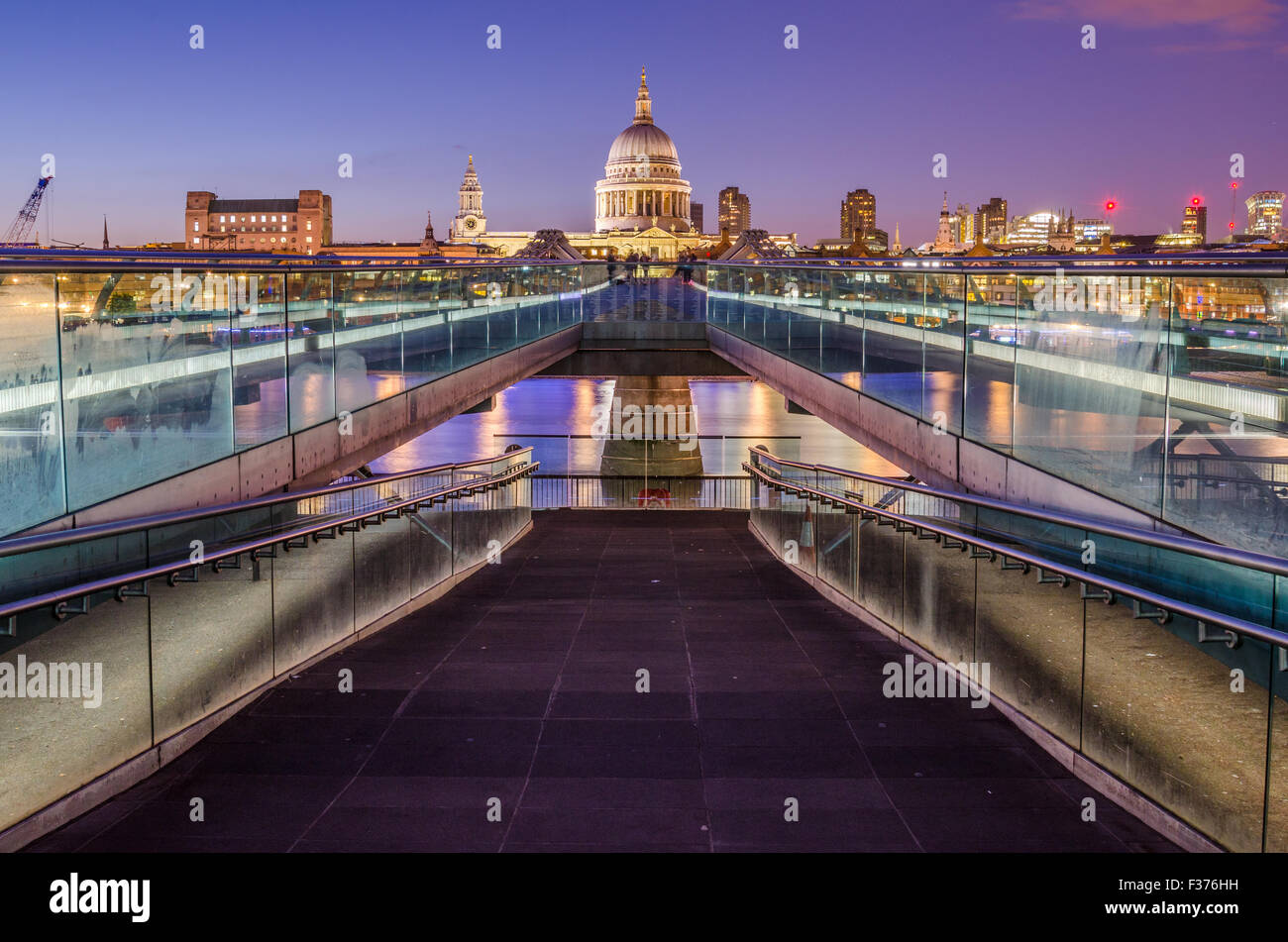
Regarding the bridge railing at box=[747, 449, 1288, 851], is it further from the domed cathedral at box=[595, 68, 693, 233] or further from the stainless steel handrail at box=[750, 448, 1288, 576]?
the domed cathedral at box=[595, 68, 693, 233]

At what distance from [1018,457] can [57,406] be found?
581 cm

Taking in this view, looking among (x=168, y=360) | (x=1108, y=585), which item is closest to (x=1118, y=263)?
(x=1108, y=585)

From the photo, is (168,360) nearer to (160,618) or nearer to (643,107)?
(160,618)

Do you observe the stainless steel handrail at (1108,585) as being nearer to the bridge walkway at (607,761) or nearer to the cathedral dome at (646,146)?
the bridge walkway at (607,761)

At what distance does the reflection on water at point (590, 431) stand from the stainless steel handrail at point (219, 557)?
32670mm

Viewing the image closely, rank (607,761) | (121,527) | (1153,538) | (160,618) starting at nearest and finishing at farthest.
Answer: (1153,538), (121,527), (607,761), (160,618)

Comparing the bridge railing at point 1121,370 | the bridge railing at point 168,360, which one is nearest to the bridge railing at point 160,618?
the bridge railing at point 168,360

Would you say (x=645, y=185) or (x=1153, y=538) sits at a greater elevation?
(x=645, y=185)

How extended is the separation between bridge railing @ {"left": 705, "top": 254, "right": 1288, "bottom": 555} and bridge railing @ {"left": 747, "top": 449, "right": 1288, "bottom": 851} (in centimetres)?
52

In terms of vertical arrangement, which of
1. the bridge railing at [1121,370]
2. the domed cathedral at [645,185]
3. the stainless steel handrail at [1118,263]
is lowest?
the bridge railing at [1121,370]

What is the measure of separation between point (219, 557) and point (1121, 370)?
4.73 meters

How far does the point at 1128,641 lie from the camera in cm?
537

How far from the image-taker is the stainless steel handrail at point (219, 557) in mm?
5012
